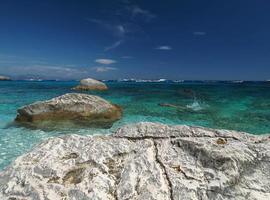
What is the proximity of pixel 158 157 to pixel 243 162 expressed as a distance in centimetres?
130

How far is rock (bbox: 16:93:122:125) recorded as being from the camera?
14.3m

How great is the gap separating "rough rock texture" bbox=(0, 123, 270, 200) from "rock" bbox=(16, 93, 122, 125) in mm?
9965

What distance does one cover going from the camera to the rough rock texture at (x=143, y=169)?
3.50m

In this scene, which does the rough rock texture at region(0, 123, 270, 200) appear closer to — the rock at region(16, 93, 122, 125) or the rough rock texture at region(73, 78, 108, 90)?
the rock at region(16, 93, 122, 125)

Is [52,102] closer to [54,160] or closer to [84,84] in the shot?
[54,160]

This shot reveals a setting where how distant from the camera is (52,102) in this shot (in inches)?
575

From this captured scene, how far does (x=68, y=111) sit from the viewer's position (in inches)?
575

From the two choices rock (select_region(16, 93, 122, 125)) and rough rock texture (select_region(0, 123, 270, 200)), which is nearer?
rough rock texture (select_region(0, 123, 270, 200))

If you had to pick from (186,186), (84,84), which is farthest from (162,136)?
(84,84)

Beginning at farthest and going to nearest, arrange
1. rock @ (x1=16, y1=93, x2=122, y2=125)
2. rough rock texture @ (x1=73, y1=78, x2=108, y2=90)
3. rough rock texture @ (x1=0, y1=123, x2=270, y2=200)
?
rough rock texture @ (x1=73, y1=78, x2=108, y2=90) → rock @ (x1=16, y1=93, x2=122, y2=125) → rough rock texture @ (x1=0, y1=123, x2=270, y2=200)

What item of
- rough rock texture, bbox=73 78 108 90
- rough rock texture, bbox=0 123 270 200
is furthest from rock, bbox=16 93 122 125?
rough rock texture, bbox=73 78 108 90

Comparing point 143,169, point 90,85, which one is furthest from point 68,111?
point 90,85

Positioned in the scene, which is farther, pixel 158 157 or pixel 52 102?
pixel 52 102

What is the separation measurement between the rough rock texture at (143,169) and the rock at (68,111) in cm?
996
